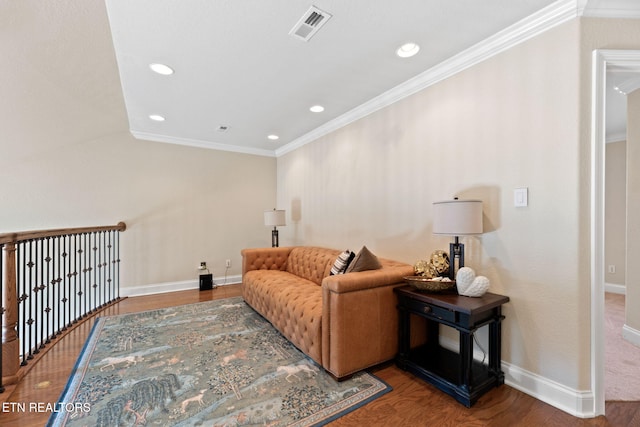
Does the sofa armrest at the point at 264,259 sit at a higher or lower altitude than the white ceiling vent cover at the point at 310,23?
lower

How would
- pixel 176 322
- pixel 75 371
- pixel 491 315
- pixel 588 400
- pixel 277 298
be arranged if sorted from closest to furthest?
1. pixel 588 400
2. pixel 491 315
3. pixel 75 371
4. pixel 277 298
5. pixel 176 322

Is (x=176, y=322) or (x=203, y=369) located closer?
(x=203, y=369)

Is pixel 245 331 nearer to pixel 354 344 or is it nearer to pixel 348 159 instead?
pixel 354 344

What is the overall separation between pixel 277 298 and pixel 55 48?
291 centimetres

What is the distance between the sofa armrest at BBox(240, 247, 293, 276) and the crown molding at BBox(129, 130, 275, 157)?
215 cm

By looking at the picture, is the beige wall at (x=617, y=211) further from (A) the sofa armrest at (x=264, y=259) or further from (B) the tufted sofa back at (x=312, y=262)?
(A) the sofa armrest at (x=264, y=259)

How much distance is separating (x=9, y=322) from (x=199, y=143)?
3.46 meters

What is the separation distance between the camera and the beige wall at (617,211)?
177 inches

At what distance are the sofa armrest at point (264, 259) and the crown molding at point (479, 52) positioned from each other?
7.03 ft

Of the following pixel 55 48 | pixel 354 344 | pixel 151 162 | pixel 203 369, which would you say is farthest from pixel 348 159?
pixel 151 162

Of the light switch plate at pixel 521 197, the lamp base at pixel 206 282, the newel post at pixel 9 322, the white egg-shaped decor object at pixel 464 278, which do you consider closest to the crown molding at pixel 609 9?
the light switch plate at pixel 521 197

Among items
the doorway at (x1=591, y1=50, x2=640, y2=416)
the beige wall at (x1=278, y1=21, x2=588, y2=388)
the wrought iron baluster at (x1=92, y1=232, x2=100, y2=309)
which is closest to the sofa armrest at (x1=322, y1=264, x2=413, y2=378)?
the beige wall at (x1=278, y1=21, x2=588, y2=388)

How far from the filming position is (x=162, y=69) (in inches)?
98.0

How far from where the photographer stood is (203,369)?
2.19m
